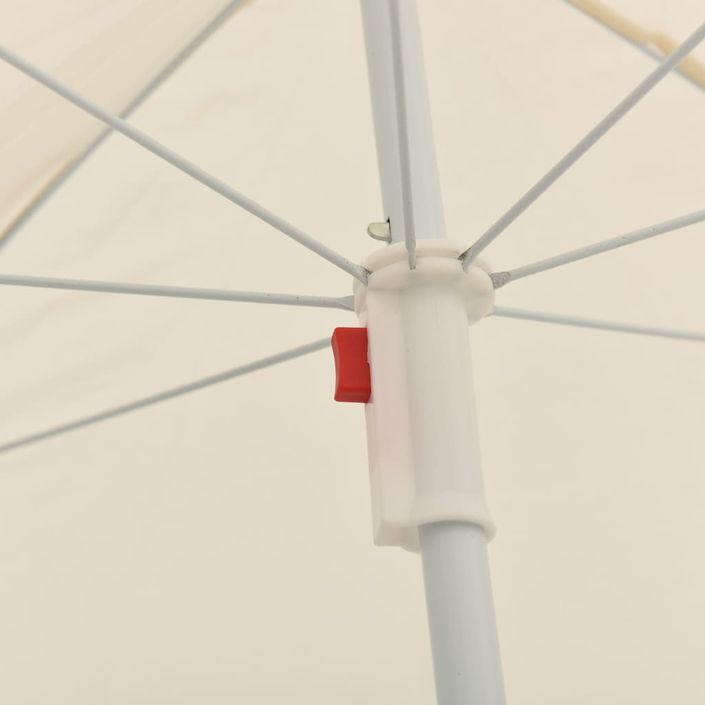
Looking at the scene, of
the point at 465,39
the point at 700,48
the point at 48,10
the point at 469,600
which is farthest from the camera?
the point at 465,39

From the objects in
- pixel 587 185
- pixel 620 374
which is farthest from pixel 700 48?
pixel 620 374

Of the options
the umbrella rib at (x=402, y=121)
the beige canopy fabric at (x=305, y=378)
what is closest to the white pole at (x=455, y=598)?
the umbrella rib at (x=402, y=121)

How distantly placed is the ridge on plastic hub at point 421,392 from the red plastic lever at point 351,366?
1 cm

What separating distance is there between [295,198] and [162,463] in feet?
1.08

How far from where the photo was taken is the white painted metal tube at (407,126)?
1.08 m

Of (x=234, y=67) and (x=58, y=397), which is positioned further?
(x=234, y=67)

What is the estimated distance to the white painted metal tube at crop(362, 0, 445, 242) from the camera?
3.55 ft

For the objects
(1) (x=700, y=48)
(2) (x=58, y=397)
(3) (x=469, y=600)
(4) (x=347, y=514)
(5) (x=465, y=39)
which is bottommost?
(3) (x=469, y=600)

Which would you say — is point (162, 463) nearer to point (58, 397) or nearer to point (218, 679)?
point (58, 397)

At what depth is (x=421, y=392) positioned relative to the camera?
38.0 inches

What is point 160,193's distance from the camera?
1.49 metres

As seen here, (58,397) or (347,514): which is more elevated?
(58,397)

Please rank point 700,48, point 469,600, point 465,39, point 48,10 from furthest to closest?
1. point 465,39
2. point 700,48
3. point 48,10
4. point 469,600

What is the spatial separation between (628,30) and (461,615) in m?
0.83
